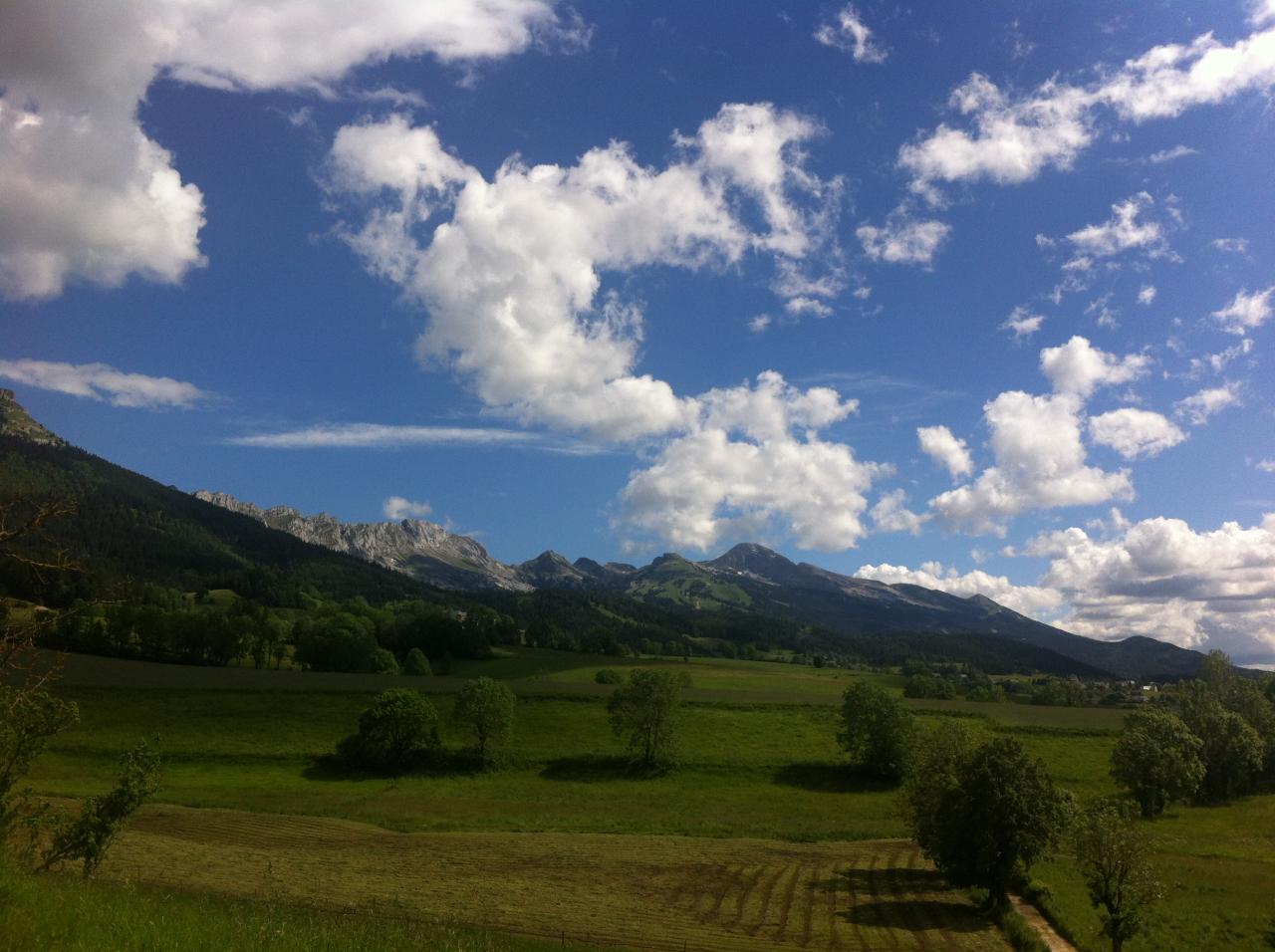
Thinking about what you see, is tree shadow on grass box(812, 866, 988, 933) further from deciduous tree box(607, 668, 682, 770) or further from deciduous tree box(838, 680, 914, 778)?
deciduous tree box(607, 668, 682, 770)

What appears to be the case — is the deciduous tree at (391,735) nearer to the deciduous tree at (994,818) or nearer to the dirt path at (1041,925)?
the deciduous tree at (994,818)

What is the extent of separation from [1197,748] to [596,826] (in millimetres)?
69940

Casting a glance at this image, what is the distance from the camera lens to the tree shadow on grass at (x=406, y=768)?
282 ft

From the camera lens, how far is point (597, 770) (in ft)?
302

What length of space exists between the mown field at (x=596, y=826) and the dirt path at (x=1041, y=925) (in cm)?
111

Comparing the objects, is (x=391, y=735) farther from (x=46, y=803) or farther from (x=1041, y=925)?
(x=1041, y=925)

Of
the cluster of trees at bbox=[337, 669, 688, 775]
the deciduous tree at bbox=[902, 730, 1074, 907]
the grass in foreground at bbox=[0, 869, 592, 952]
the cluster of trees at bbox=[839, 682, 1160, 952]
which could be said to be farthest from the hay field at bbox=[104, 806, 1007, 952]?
the cluster of trees at bbox=[337, 669, 688, 775]

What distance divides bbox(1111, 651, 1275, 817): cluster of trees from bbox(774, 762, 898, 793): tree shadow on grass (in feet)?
85.7

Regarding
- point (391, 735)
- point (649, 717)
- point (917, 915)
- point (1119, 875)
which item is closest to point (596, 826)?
point (649, 717)

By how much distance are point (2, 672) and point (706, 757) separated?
9242 centimetres

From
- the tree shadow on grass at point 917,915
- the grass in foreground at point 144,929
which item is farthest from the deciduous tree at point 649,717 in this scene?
the grass in foreground at point 144,929

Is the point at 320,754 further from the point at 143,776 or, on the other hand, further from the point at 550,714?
the point at 143,776

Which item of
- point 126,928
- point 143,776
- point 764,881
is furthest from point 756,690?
point 126,928

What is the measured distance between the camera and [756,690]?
149125 mm
